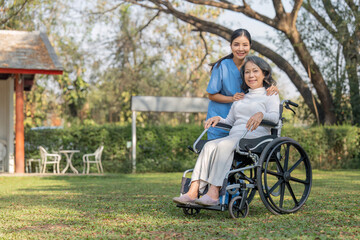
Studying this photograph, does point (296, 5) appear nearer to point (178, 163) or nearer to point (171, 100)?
point (171, 100)

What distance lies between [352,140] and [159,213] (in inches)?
507

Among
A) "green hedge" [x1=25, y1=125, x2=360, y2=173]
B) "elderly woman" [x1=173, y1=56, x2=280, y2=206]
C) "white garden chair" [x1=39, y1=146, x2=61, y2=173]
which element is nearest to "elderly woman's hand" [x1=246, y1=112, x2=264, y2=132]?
"elderly woman" [x1=173, y1=56, x2=280, y2=206]

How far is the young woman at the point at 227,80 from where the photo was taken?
15.6ft

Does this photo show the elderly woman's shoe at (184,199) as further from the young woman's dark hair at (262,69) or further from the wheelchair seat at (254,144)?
the young woman's dark hair at (262,69)

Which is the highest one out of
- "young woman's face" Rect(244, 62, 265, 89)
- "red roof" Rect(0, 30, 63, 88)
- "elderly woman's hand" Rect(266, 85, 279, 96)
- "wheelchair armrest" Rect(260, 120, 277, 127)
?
"red roof" Rect(0, 30, 63, 88)

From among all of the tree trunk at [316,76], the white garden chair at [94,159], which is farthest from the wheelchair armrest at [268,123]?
the tree trunk at [316,76]

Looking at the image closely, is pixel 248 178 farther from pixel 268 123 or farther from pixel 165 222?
pixel 165 222

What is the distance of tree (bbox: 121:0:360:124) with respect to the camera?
51.8ft

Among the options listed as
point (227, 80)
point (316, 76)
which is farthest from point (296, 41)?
point (227, 80)

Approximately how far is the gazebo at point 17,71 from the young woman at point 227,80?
28.1 feet

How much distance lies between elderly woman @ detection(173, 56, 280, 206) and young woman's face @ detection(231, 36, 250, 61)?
0.12 metres

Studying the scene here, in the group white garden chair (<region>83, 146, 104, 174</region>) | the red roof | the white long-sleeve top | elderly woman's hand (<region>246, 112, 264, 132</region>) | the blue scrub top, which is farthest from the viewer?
white garden chair (<region>83, 146, 104, 174</region>)

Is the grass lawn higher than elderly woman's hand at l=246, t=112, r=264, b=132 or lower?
lower

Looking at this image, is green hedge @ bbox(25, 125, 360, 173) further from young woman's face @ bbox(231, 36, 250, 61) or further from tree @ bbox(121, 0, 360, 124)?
young woman's face @ bbox(231, 36, 250, 61)
